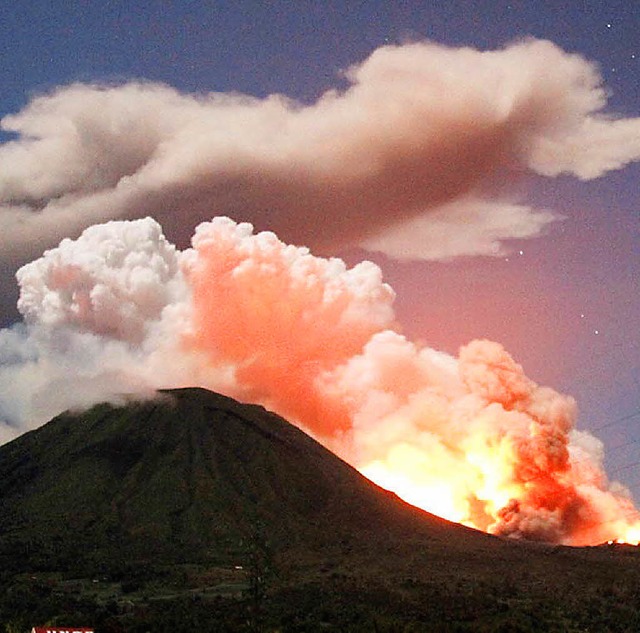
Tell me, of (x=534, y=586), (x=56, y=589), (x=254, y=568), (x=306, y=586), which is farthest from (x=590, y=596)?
(x=56, y=589)

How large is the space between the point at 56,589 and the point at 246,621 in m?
58.6

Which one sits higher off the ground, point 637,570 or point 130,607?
point 637,570

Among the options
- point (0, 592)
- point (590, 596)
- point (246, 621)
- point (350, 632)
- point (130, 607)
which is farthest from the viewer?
point (0, 592)

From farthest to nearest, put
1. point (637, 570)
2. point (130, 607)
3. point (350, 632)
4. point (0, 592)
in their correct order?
point (637, 570)
point (0, 592)
point (130, 607)
point (350, 632)

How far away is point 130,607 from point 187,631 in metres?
29.3

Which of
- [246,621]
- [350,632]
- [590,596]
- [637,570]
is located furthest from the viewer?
[637,570]

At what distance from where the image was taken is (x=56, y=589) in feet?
575

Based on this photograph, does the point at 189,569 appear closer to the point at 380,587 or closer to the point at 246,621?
the point at 380,587

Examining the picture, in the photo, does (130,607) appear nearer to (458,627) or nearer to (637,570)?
(458,627)

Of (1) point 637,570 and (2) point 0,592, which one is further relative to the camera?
(1) point 637,570

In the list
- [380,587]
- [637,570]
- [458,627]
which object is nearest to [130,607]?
[380,587]

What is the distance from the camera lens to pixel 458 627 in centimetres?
12594

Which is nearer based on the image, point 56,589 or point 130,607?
point 130,607

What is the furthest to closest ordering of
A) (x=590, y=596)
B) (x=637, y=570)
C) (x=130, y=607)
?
(x=637, y=570) < (x=590, y=596) < (x=130, y=607)
